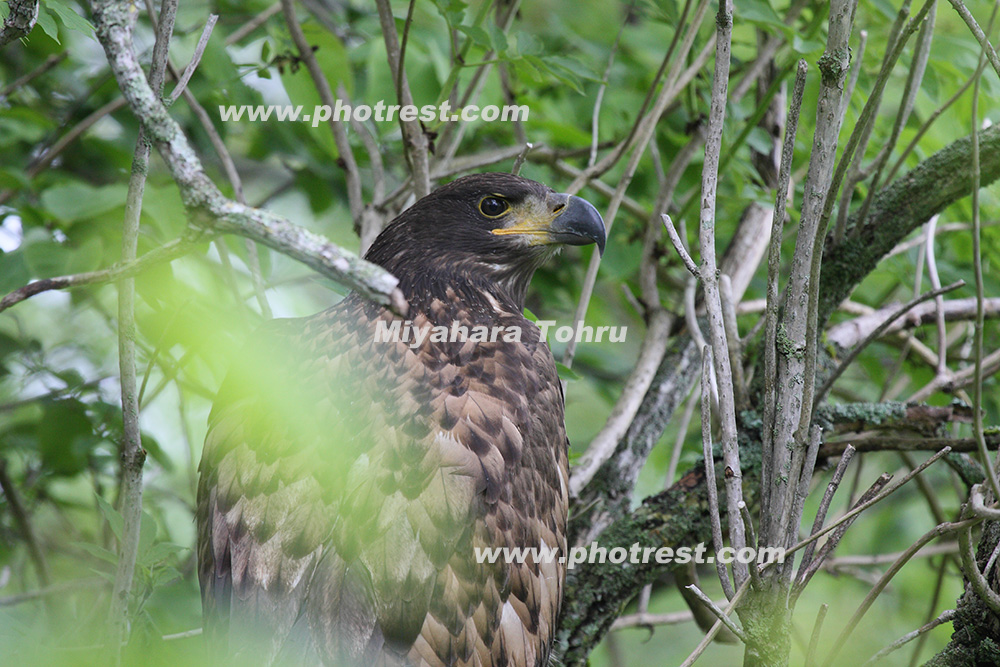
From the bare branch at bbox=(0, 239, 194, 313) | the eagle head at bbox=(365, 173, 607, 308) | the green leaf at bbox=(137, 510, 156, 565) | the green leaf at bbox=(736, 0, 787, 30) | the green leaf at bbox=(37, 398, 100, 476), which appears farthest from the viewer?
the green leaf at bbox=(37, 398, 100, 476)

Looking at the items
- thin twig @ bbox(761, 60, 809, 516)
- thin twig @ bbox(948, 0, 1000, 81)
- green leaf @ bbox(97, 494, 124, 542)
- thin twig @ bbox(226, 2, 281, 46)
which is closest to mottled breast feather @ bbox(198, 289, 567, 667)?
green leaf @ bbox(97, 494, 124, 542)

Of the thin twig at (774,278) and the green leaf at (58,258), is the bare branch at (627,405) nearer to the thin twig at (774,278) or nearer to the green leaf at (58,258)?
the thin twig at (774,278)

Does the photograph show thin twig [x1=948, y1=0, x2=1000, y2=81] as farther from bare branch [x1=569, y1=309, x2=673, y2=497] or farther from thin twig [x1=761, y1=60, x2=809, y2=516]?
bare branch [x1=569, y1=309, x2=673, y2=497]

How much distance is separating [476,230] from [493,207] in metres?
0.10

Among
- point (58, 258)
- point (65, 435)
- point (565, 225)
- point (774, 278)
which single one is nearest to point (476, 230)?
point (565, 225)

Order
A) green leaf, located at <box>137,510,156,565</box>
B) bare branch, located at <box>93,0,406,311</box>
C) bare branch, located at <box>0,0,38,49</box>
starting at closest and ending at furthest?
bare branch, located at <box>93,0,406,311</box> < bare branch, located at <box>0,0,38,49</box> < green leaf, located at <box>137,510,156,565</box>

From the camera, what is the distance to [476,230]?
310 cm

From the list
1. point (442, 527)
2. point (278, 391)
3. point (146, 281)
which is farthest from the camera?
point (146, 281)

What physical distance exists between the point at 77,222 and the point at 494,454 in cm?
216

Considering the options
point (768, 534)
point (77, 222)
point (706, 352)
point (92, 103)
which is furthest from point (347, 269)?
point (92, 103)

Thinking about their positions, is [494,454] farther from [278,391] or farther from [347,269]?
[347,269]

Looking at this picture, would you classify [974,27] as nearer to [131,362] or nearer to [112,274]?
[112,274]

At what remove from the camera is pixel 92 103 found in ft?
13.6

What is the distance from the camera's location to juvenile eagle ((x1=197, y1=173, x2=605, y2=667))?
2176 millimetres
